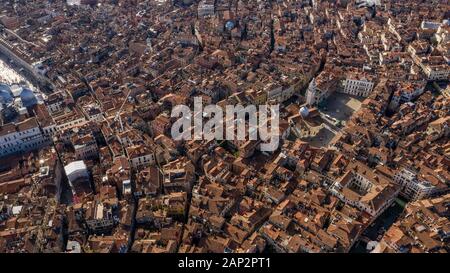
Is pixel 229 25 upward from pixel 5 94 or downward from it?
upward

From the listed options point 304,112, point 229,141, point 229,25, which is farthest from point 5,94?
point 304,112

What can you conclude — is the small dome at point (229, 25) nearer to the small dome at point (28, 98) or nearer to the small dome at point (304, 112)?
the small dome at point (304, 112)

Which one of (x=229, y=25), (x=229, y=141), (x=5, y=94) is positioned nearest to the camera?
(x=229, y=141)

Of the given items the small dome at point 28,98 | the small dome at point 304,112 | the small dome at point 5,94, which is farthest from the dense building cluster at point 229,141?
the small dome at point 28,98

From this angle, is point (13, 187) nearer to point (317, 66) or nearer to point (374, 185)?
point (374, 185)

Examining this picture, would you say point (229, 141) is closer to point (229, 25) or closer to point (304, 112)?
point (304, 112)
